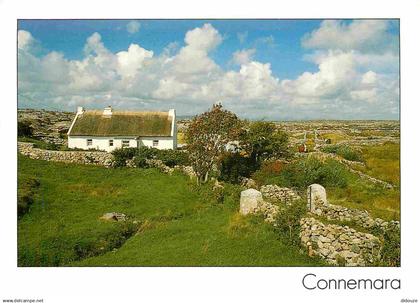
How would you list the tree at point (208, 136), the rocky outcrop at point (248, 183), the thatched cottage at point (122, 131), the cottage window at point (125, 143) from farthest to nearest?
the thatched cottage at point (122, 131) → the cottage window at point (125, 143) → the tree at point (208, 136) → the rocky outcrop at point (248, 183)

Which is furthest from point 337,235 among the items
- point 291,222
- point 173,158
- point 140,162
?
point 140,162

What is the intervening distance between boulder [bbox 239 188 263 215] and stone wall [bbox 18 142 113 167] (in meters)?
5.99

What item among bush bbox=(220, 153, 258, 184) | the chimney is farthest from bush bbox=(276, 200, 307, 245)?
the chimney

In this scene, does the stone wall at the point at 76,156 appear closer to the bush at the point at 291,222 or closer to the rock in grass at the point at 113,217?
the rock in grass at the point at 113,217

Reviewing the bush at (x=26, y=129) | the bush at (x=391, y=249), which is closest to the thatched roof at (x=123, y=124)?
the bush at (x=26, y=129)

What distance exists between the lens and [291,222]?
620 centimetres

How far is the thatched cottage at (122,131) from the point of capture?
13500mm

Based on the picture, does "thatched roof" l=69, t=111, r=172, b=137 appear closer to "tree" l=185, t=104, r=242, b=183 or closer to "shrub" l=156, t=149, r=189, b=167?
"shrub" l=156, t=149, r=189, b=167

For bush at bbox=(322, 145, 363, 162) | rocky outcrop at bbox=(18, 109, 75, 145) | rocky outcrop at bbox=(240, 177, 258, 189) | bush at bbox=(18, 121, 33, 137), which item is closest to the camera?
rocky outcrop at bbox=(240, 177, 258, 189)

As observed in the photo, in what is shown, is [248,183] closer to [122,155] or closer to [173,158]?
[173,158]

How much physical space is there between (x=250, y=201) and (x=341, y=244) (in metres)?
1.96

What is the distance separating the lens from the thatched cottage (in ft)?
44.3

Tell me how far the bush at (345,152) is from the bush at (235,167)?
3.39 metres
